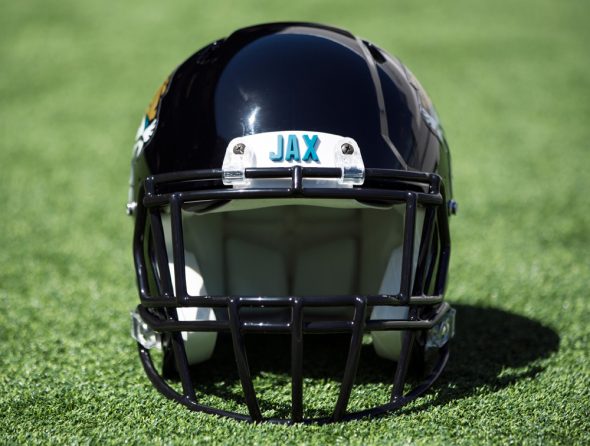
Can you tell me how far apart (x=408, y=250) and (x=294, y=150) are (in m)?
0.36

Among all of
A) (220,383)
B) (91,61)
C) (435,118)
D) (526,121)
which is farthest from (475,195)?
(91,61)

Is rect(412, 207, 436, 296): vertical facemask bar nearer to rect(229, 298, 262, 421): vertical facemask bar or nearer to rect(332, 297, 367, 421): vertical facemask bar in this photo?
rect(332, 297, 367, 421): vertical facemask bar

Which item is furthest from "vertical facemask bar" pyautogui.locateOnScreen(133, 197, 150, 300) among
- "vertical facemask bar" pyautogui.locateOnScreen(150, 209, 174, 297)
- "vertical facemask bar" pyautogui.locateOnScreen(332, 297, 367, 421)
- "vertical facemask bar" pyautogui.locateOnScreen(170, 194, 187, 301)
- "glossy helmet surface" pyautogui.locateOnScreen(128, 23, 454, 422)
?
"vertical facemask bar" pyautogui.locateOnScreen(332, 297, 367, 421)

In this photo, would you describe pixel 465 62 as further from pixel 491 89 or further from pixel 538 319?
pixel 538 319

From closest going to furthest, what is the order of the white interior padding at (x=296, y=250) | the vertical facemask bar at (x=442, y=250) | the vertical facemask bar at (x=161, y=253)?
1. the vertical facemask bar at (x=161, y=253)
2. the vertical facemask bar at (x=442, y=250)
3. the white interior padding at (x=296, y=250)

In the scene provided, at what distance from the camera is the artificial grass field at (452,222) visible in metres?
1.90

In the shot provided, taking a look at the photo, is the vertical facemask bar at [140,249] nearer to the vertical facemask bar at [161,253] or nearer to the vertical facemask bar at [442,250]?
the vertical facemask bar at [161,253]

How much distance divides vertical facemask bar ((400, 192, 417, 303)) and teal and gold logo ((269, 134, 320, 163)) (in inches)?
9.6

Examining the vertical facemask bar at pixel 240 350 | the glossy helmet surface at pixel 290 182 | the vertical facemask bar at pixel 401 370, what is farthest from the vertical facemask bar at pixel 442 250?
the vertical facemask bar at pixel 240 350

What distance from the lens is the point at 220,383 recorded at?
85.2 inches

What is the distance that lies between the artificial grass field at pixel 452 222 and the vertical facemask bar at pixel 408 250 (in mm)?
319

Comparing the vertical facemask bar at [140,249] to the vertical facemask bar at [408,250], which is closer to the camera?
the vertical facemask bar at [408,250]

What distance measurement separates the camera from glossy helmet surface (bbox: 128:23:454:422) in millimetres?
1769

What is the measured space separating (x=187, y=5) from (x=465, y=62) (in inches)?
141
